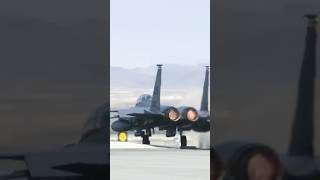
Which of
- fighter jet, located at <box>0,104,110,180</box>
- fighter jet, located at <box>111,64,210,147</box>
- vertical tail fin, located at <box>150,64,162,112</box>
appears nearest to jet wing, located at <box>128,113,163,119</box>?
fighter jet, located at <box>111,64,210,147</box>

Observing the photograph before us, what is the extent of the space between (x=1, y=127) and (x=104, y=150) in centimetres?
38

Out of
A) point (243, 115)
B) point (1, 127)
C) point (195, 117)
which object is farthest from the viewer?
point (195, 117)

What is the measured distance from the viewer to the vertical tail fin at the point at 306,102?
2070 mm

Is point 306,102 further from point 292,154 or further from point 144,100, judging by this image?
point 144,100

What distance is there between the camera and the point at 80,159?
193 centimetres

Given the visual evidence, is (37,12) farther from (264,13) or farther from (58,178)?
(264,13)

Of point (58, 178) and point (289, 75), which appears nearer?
point (58, 178)

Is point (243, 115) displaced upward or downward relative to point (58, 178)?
upward

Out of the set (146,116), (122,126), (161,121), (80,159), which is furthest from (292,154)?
(122,126)

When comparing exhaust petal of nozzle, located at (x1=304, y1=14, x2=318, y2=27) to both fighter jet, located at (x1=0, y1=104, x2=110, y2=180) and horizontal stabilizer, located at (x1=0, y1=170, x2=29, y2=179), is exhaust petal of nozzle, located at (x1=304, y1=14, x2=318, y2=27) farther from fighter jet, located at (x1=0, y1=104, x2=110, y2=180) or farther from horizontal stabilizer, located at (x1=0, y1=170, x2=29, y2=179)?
horizontal stabilizer, located at (x1=0, y1=170, x2=29, y2=179)

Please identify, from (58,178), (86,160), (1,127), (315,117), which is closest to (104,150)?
(86,160)

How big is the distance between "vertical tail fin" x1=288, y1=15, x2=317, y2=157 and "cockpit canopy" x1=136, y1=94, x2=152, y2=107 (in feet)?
48.1

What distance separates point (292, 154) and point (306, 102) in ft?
0.70

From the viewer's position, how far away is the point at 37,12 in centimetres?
192
